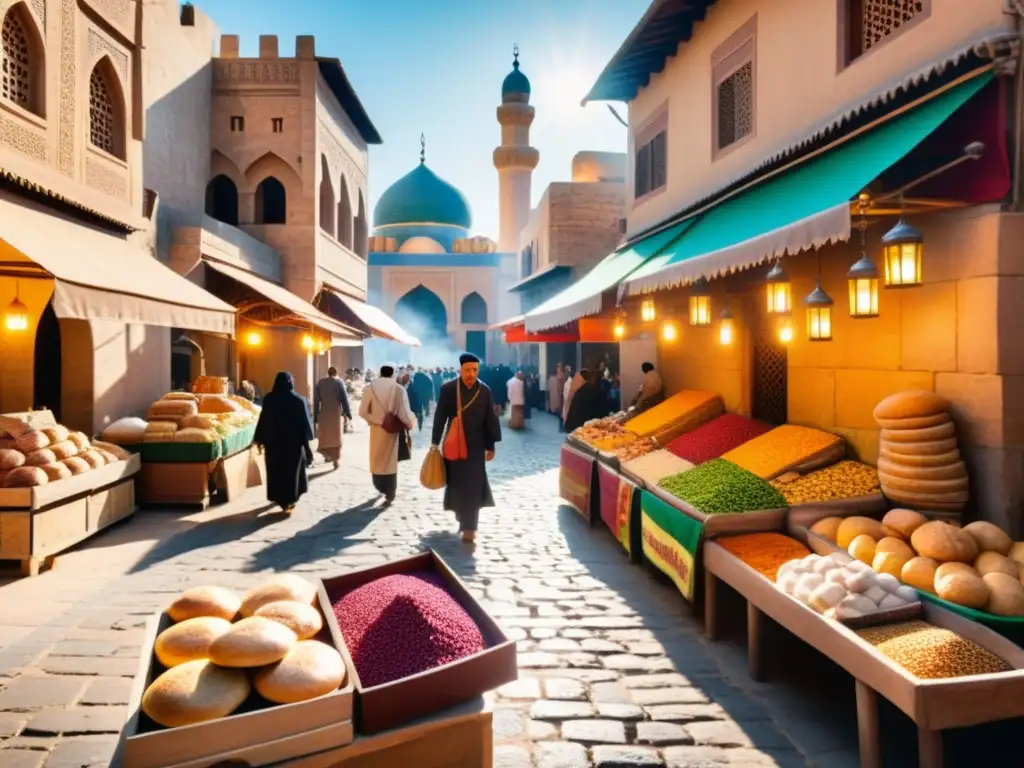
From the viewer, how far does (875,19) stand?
5246mm

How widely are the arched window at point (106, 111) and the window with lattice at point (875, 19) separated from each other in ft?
27.7

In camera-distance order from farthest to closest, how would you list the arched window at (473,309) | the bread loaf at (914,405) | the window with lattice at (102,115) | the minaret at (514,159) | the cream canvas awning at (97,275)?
1. the arched window at (473,309)
2. the minaret at (514,159)
3. the window with lattice at (102,115)
4. the cream canvas awning at (97,275)
5. the bread loaf at (914,405)

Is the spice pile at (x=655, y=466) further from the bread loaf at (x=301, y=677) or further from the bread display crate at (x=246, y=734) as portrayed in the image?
the bread display crate at (x=246, y=734)

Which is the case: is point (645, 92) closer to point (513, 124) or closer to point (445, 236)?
point (513, 124)

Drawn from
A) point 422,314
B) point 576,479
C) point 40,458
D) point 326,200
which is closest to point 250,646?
point 40,458

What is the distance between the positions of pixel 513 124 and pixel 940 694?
32.7 metres

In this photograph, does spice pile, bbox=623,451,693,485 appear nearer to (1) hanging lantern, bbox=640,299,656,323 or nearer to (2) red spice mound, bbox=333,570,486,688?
(1) hanging lantern, bbox=640,299,656,323

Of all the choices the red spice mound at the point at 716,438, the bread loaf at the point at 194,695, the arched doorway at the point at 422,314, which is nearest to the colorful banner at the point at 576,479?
the red spice mound at the point at 716,438

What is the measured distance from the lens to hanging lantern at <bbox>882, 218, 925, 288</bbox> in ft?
12.3

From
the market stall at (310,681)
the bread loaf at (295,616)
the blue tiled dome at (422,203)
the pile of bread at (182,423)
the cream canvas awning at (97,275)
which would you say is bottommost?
the market stall at (310,681)

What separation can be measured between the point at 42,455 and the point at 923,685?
6.21 m

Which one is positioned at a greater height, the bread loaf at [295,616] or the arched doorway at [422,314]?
the arched doorway at [422,314]

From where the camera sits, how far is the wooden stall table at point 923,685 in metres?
2.42

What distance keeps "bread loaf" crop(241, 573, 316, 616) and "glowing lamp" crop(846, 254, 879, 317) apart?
3363 mm
